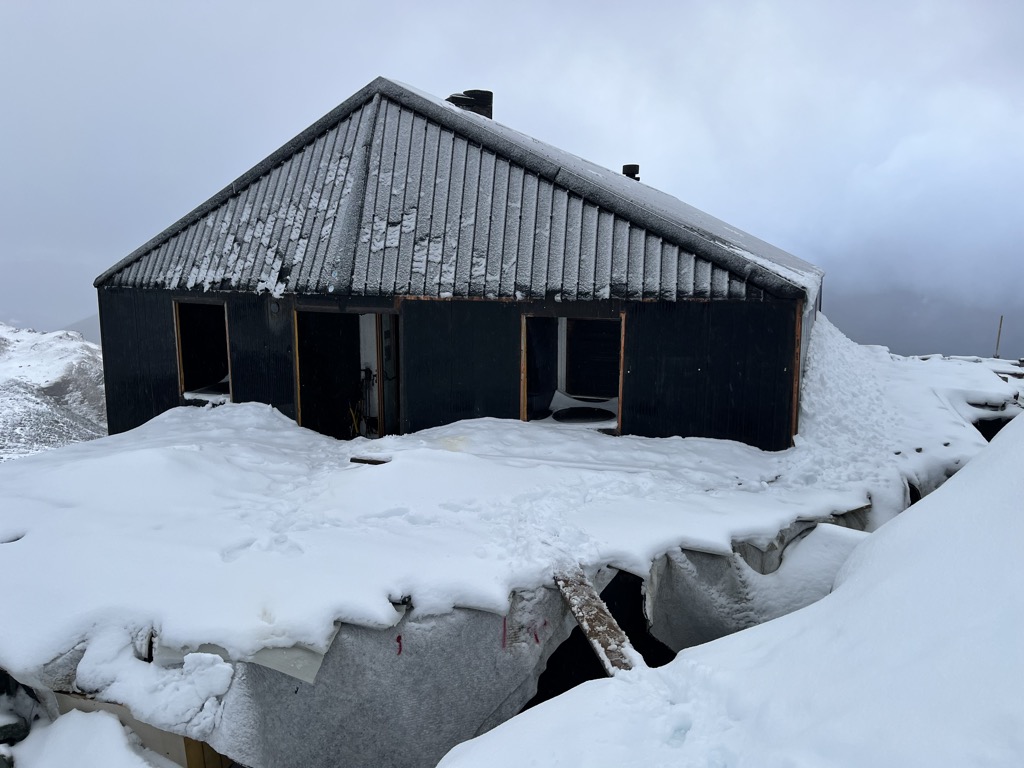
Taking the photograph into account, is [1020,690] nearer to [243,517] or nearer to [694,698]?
[694,698]

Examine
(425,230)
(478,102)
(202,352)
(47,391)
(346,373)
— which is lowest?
(47,391)

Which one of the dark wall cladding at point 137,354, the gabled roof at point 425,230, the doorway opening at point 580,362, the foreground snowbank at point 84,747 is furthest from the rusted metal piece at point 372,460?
the dark wall cladding at point 137,354

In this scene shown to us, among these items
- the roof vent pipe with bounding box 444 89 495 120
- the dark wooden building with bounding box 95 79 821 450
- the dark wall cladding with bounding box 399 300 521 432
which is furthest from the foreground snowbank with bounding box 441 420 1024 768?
the roof vent pipe with bounding box 444 89 495 120

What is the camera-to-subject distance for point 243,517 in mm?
6301

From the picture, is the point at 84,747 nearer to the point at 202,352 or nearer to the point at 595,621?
the point at 595,621

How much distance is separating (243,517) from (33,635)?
1863mm

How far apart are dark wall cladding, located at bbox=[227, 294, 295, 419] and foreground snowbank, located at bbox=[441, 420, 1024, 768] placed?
782cm

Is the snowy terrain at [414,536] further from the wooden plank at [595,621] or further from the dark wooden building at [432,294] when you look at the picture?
the dark wooden building at [432,294]

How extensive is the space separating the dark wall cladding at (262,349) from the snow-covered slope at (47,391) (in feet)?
43.6

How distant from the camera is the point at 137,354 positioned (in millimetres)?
11844

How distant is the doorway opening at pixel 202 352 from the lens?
11.5 meters

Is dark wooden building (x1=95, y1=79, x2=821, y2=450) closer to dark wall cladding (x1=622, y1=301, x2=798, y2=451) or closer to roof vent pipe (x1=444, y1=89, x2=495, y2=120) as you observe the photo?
dark wall cladding (x1=622, y1=301, x2=798, y2=451)

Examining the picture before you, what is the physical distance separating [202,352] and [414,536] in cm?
829

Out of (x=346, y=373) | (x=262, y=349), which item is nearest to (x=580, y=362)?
(x=346, y=373)
